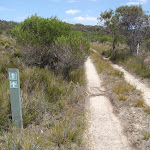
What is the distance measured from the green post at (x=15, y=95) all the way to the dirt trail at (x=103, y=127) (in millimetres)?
1570

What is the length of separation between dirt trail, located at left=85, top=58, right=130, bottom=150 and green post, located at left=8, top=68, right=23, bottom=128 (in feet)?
5.15

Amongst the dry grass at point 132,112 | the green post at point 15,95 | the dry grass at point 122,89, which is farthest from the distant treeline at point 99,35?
the green post at point 15,95

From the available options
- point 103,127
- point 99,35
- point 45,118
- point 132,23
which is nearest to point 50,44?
point 45,118

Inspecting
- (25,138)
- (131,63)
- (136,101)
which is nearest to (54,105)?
(25,138)

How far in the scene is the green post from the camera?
2.84 meters

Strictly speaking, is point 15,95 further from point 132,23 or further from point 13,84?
point 132,23

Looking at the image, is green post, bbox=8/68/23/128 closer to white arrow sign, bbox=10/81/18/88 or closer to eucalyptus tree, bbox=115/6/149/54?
white arrow sign, bbox=10/81/18/88

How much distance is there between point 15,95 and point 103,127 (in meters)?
2.22

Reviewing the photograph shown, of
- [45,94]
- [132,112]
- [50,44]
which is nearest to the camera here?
[132,112]

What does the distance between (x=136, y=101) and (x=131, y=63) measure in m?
5.59

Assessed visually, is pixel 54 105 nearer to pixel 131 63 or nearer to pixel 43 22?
pixel 43 22

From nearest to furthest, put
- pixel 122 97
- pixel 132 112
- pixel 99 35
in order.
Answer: pixel 132 112, pixel 122 97, pixel 99 35

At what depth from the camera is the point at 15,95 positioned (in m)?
3.00

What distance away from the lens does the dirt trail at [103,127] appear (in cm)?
315
